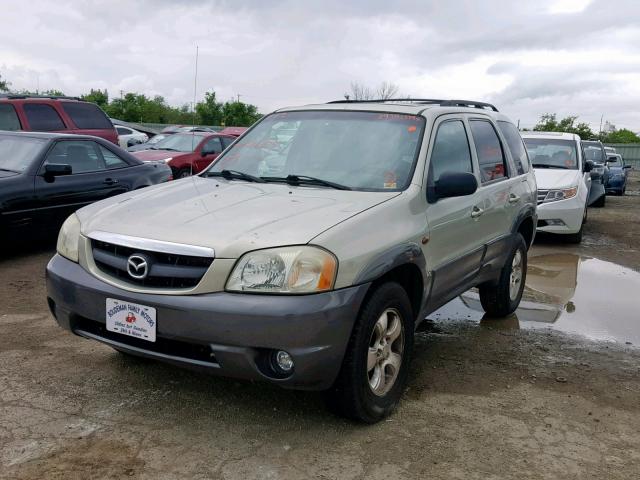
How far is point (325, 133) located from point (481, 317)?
2.49m

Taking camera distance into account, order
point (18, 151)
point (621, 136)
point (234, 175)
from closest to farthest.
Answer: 1. point (234, 175)
2. point (18, 151)
3. point (621, 136)

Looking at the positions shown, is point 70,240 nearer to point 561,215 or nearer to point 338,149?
point 338,149

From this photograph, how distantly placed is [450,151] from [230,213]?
178cm

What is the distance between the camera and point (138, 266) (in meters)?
3.07

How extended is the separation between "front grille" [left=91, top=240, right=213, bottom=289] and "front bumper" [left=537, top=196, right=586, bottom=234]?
7.45 meters

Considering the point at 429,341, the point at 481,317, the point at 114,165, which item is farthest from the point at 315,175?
the point at 114,165

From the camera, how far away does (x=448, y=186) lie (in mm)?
3812

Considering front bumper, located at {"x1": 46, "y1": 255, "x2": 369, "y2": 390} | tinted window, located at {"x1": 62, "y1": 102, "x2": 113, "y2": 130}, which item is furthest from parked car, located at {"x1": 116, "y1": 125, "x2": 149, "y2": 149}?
front bumper, located at {"x1": 46, "y1": 255, "x2": 369, "y2": 390}

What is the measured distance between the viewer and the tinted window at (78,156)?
24.9 ft

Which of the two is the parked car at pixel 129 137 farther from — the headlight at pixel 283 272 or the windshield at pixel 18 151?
the headlight at pixel 283 272

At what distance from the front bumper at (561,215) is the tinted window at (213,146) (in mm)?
7028

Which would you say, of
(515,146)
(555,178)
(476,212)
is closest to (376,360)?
(476,212)

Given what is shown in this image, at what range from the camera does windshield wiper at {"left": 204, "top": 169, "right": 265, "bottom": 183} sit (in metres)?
4.15

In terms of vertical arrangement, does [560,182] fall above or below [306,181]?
below
